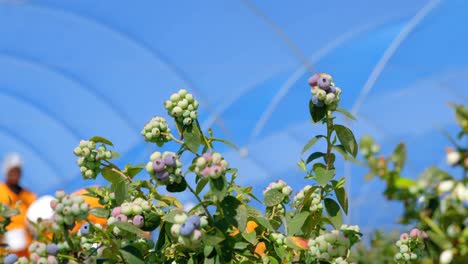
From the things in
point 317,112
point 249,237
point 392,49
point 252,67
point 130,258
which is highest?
point 392,49

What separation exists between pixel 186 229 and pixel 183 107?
308mm

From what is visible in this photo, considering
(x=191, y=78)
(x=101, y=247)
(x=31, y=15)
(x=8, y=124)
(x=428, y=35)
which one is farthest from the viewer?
(x=8, y=124)

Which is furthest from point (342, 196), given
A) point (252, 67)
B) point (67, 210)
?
point (252, 67)

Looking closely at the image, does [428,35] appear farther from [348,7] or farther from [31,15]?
[31,15]

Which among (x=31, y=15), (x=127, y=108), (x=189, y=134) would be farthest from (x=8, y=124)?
(x=189, y=134)

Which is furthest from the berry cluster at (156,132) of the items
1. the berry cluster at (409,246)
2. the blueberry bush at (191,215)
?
the berry cluster at (409,246)

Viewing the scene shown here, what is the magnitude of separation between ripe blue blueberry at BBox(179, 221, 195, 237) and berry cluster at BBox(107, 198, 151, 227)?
8.7 inches

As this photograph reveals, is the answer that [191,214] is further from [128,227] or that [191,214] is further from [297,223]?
[297,223]

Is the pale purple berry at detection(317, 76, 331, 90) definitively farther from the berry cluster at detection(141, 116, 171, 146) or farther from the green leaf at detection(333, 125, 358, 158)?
the berry cluster at detection(141, 116, 171, 146)

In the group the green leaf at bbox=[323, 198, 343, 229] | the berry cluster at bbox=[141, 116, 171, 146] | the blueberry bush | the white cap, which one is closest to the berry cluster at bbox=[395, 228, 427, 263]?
the blueberry bush

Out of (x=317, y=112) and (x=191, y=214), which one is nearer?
(x=191, y=214)

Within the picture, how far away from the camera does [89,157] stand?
54.8 inches

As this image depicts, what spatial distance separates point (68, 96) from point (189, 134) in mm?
16540

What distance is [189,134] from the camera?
1.36 meters
